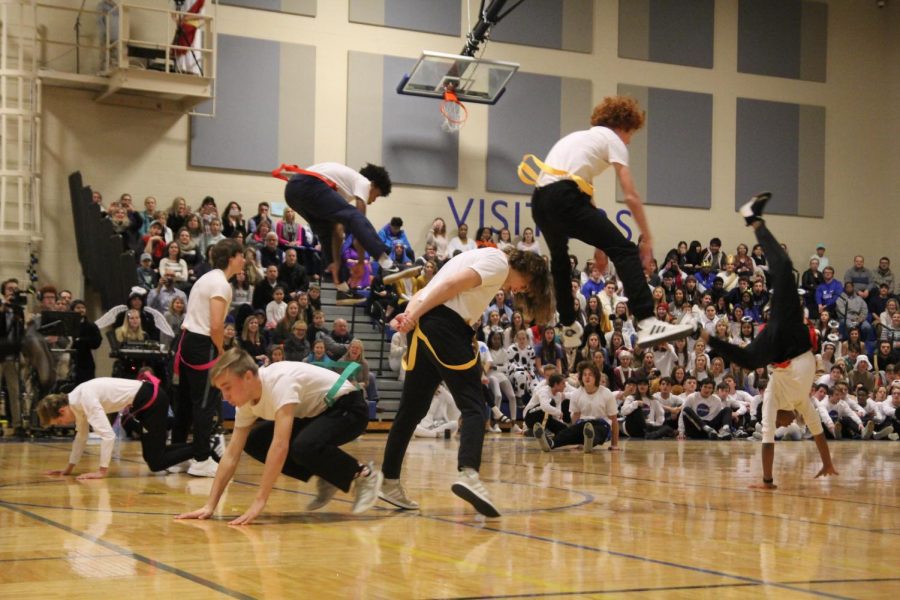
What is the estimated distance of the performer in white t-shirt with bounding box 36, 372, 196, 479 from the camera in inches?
297

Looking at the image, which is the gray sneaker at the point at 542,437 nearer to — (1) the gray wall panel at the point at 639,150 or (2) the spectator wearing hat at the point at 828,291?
(2) the spectator wearing hat at the point at 828,291

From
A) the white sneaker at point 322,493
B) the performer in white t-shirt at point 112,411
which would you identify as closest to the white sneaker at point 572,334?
the white sneaker at point 322,493

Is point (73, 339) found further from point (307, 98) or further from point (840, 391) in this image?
point (840, 391)

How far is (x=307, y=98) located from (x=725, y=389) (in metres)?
9.10

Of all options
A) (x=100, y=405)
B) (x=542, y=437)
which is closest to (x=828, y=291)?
(x=542, y=437)

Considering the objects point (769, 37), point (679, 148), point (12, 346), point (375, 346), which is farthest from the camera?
point (769, 37)

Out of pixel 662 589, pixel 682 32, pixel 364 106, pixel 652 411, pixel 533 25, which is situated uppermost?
pixel 682 32

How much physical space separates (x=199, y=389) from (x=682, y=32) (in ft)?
60.0

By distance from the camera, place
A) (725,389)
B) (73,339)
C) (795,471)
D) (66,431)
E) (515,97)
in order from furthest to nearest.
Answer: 1. (515,97)
2. (725,389)
3. (73,339)
4. (66,431)
5. (795,471)

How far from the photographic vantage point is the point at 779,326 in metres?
7.56

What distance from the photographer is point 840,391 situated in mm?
16828

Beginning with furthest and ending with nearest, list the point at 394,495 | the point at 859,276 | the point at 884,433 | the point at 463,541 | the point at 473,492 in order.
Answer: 1. the point at 859,276
2. the point at 884,433
3. the point at 394,495
4. the point at 473,492
5. the point at 463,541

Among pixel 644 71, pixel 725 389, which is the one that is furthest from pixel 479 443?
pixel 644 71

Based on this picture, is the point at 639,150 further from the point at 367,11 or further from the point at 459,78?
the point at 367,11
